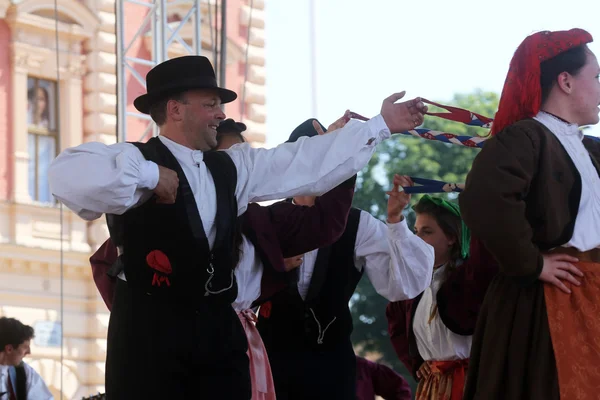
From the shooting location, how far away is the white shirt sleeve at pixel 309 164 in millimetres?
3729

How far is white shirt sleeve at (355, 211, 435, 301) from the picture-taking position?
458 cm

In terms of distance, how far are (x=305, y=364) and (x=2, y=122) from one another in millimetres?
10968

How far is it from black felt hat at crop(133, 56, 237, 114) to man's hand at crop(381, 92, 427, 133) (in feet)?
1.89

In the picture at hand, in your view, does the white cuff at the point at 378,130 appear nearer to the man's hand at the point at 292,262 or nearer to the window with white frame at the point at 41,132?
the man's hand at the point at 292,262

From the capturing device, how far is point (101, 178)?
338cm

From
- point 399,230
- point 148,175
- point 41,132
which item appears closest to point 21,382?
point 399,230

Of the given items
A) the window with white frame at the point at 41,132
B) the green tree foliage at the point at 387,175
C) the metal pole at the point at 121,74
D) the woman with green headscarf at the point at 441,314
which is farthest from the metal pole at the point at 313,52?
the woman with green headscarf at the point at 441,314

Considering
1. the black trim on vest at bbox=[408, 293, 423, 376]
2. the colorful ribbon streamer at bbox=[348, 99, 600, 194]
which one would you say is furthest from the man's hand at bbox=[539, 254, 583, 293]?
the black trim on vest at bbox=[408, 293, 423, 376]

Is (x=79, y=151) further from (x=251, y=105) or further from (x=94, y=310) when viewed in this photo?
(x=251, y=105)

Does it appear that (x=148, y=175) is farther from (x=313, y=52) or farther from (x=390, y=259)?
(x=313, y=52)

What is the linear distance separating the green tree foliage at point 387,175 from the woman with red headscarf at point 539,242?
20.3m

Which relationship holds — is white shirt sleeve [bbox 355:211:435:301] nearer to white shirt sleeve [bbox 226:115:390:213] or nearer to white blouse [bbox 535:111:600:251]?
white shirt sleeve [bbox 226:115:390:213]

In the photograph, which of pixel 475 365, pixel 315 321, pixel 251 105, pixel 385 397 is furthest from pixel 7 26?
pixel 475 365

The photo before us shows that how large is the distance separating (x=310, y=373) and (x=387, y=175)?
21.1m
